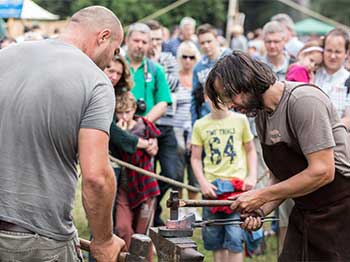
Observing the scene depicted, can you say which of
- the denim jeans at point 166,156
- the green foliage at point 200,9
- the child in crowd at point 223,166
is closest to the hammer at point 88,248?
the child in crowd at point 223,166

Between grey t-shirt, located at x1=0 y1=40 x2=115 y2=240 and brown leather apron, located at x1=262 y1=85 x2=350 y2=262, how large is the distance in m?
1.18

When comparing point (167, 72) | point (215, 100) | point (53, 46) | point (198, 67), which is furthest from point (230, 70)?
point (167, 72)

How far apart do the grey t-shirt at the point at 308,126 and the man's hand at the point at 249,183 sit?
2.07 meters

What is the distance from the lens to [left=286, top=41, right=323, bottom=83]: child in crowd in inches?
288

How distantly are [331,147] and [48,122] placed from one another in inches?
60.0

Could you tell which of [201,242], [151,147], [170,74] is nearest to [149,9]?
[170,74]

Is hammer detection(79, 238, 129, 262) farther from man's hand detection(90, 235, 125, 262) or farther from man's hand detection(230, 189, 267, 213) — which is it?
man's hand detection(230, 189, 267, 213)

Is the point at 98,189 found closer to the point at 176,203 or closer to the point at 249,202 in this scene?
the point at 176,203

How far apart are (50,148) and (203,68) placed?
4.88 metres

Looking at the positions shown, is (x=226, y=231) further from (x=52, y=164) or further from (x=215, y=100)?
(x=52, y=164)

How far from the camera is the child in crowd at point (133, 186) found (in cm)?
677

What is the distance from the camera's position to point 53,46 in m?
3.90

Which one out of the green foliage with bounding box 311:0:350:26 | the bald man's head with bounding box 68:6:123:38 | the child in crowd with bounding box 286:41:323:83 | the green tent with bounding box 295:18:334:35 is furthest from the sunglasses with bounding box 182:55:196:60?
the green foliage with bounding box 311:0:350:26

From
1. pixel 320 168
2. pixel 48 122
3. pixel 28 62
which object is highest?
pixel 28 62
